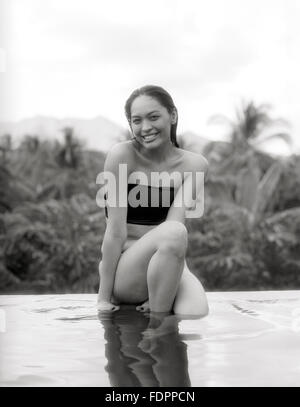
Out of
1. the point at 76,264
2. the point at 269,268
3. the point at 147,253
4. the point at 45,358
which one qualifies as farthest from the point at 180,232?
the point at 269,268

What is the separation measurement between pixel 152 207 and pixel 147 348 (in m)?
0.77

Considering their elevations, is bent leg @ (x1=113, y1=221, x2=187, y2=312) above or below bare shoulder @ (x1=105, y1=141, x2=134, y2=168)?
below

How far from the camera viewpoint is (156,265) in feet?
7.32

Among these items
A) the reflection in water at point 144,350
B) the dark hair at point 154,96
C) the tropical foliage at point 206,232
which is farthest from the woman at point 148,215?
the tropical foliage at point 206,232

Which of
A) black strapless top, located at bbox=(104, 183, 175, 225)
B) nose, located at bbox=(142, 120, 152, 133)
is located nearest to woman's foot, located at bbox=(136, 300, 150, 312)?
black strapless top, located at bbox=(104, 183, 175, 225)

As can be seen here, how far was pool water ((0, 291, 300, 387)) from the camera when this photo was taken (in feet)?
4.74

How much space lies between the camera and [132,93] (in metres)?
2.42

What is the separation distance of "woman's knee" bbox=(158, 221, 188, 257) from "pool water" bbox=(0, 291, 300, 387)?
25cm

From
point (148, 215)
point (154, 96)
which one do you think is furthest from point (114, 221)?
point (154, 96)

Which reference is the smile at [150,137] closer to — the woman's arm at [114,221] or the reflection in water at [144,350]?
the woman's arm at [114,221]

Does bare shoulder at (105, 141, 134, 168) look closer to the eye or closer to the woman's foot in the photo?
the eye

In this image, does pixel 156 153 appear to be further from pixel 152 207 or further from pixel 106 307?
pixel 106 307
